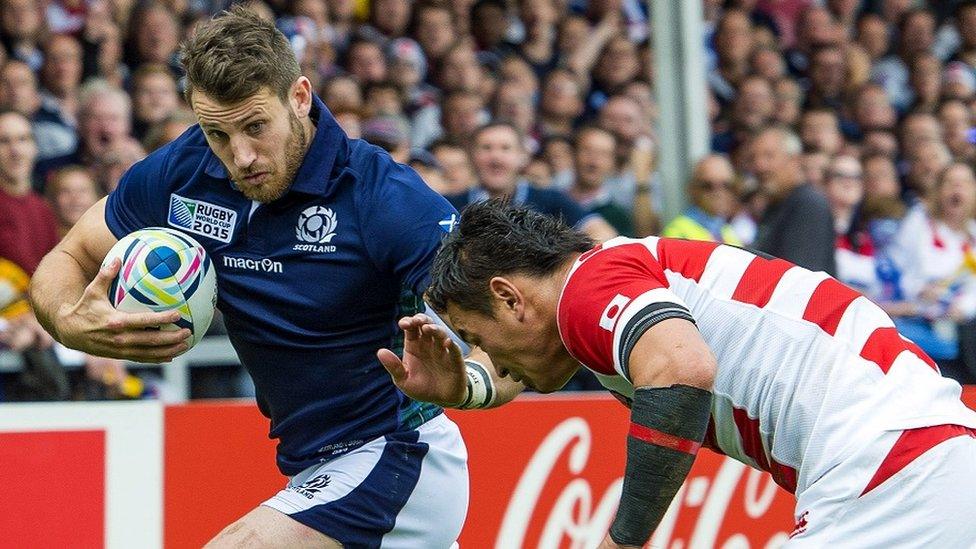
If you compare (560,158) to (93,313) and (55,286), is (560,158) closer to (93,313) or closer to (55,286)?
(55,286)

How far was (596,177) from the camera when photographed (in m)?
8.24

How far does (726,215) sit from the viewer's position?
26.8ft

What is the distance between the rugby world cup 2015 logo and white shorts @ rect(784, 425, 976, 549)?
159 centimetres

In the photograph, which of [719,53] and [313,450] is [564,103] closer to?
[719,53]

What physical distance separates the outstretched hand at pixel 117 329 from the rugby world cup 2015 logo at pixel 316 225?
41cm

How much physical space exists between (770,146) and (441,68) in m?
2.10

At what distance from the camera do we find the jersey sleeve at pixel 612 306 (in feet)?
9.81

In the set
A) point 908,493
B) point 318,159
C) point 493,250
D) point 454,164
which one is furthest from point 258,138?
point 454,164

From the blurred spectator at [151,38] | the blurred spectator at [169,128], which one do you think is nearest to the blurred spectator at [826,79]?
the blurred spectator at [151,38]

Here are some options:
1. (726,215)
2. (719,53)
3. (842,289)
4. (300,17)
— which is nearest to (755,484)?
(726,215)

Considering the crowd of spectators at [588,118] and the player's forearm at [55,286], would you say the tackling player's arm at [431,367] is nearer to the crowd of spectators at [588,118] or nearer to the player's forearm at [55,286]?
the player's forearm at [55,286]

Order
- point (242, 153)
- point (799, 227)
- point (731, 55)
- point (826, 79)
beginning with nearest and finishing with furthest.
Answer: point (242, 153), point (799, 227), point (731, 55), point (826, 79)

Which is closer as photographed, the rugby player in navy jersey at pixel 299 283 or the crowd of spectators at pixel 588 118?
the rugby player in navy jersey at pixel 299 283

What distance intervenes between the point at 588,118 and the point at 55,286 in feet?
19.0
